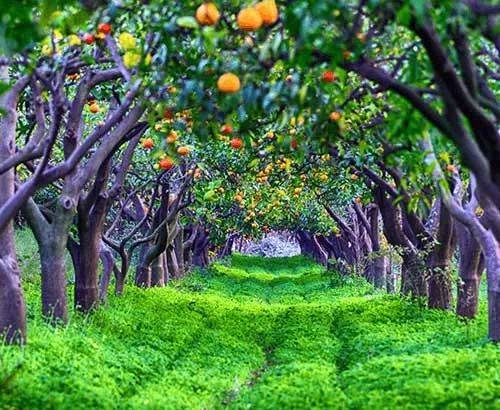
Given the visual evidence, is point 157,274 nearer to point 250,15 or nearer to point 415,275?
A: point 415,275

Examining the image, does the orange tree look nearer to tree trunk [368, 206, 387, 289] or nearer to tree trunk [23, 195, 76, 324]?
tree trunk [23, 195, 76, 324]

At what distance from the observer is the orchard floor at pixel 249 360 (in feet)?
23.2

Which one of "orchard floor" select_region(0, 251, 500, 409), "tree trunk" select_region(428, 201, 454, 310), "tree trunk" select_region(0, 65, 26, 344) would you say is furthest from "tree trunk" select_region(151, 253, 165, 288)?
"tree trunk" select_region(0, 65, 26, 344)

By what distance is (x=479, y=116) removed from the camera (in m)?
4.86

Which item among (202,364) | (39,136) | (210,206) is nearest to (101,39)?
(39,136)

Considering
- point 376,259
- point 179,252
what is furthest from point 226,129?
point 179,252

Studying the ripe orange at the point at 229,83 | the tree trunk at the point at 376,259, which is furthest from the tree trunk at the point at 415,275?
the ripe orange at the point at 229,83

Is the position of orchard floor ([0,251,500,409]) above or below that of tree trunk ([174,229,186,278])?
below

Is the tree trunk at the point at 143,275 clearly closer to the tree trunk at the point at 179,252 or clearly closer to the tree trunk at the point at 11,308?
the tree trunk at the point at 179,252

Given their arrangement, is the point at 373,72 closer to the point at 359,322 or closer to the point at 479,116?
the point at 479,116

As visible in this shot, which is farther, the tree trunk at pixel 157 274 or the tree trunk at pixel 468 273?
the tree trunk at pixel 157 274

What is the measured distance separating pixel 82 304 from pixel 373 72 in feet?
27.6

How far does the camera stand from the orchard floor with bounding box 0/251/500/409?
23.2 feet

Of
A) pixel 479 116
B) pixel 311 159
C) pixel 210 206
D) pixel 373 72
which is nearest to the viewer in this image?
pixel 479 116
